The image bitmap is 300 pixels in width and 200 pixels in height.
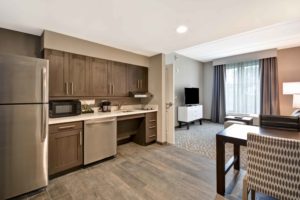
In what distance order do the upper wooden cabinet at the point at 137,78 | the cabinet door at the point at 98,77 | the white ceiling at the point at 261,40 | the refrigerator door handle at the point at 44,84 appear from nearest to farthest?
the refrigerator door handle at the point at 44,84
the cabinet door at the point at 98,77
the white ceiling at the point at 261,40
the upper wooden cabinet at the point at 137,78

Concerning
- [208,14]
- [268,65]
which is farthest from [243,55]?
[208,14]

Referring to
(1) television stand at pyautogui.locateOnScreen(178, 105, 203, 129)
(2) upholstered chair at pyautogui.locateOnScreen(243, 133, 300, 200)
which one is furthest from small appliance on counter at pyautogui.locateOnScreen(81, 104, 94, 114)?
(1) television stand at pyautogui.locateOnScreen(178, 105, 203, 129)

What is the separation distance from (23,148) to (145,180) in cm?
170

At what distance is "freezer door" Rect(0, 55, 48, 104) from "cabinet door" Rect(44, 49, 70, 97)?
62 centimetres

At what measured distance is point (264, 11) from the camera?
6.26ft

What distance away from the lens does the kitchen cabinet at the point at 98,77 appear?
3.05 m

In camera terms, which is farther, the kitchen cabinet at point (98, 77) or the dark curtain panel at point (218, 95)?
the dark curtain panel at point (218, 95)

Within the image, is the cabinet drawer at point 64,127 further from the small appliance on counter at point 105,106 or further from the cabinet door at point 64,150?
the small appliance on counter at point 105,106

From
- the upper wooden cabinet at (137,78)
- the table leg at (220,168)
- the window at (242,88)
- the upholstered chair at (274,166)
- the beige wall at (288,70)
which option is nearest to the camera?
the upholstered chair at (274,166)

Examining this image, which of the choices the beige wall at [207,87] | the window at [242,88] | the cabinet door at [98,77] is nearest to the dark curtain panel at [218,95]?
the window at [242,88]

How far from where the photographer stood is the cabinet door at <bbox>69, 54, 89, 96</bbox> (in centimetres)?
275

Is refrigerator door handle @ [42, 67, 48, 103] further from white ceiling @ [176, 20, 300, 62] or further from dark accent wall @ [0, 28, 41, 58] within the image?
white ceiling @ [176, 20, 300, 62]

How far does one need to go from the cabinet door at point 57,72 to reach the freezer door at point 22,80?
0.62 meters

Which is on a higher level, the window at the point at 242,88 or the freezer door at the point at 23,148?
the window at the point at 242,88
